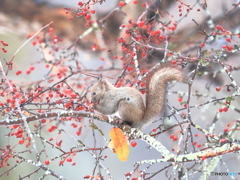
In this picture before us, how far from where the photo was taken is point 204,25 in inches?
68.3

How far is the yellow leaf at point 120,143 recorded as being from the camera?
0.85 meters

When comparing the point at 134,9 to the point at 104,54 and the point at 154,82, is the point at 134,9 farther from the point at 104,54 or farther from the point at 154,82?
the point at 154,82

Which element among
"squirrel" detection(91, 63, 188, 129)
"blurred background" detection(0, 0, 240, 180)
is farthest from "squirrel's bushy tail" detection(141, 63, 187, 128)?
"blurred background" detection(0, 0, 240, 180)

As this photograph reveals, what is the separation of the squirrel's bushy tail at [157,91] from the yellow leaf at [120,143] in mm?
202

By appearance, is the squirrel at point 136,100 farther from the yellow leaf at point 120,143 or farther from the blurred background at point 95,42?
the blurred background at point 95,42

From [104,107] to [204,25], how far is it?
2.92 feet

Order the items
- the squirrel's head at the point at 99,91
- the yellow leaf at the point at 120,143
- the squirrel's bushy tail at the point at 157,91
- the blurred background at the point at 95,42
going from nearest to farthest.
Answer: the yellow leaf at the point at 120,143 → the squirrel's bushy tail at the point at 157,91 → the squirrel's head at the point at 99,91 → the blurred background at the point at 95,42

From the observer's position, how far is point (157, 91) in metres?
1.04

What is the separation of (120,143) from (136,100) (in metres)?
0.24

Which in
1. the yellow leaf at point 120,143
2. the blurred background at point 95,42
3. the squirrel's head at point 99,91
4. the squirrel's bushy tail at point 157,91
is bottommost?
the yellow leaf at point 120,143

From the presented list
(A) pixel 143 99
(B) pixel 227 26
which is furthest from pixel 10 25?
(B) pixel 227 26

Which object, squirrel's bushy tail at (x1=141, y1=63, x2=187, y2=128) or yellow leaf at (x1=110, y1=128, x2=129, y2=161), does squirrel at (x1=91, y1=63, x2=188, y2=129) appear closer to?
squirrel's bushy tail at (x1=141, y1=63, x2=187, y2=128)

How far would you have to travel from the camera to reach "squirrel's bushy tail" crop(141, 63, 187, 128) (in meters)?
0.98

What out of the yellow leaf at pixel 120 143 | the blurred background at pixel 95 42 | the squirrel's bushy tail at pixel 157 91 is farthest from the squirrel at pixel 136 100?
the blurred background at pixel 95 42
